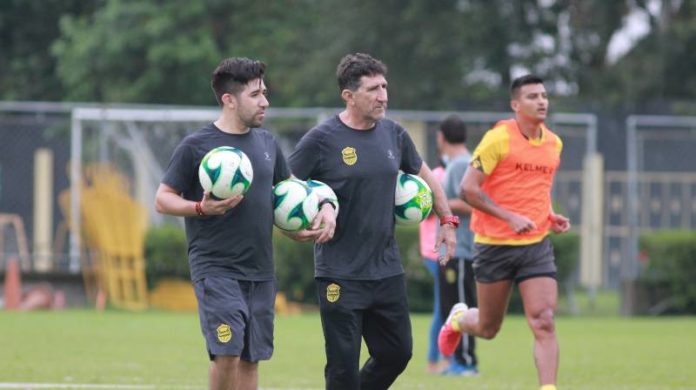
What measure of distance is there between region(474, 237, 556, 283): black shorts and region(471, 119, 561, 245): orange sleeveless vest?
0.06 metres

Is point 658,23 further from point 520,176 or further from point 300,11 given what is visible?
point 520,176

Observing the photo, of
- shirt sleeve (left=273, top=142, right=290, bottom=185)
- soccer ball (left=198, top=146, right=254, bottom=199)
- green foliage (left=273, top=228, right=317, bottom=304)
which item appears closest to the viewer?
soccer ball (left=198, top=146, right=254, bottom=199)

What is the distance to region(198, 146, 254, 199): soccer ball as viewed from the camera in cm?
731

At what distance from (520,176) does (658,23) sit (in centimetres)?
2348

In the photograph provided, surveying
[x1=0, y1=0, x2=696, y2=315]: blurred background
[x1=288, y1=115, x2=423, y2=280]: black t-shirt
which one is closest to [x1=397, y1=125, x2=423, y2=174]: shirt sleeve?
[x1=288, y1=115, x2=423, y2=280]: black t-shirt

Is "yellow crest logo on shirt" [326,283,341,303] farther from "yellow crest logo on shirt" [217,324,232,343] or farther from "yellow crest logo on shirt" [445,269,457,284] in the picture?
"yellow crest logo on shirt" [445,269,457,284]

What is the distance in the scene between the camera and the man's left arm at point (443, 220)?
27.2 feet

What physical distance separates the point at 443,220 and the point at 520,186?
163cm

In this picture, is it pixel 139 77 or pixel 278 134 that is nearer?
pixel 278 134

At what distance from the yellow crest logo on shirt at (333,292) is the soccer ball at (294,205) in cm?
45

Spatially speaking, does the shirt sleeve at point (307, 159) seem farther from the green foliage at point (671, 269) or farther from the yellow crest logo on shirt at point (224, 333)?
the green foliage at point (671, 269)

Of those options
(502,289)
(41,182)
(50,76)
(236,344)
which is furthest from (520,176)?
(50,76)

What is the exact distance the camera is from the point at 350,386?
7.98m

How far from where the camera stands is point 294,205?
25.5 ft
